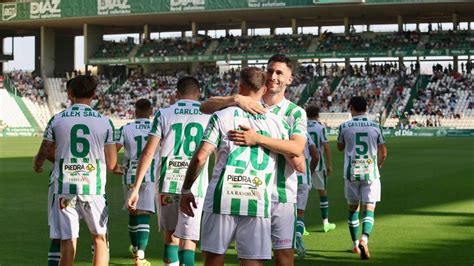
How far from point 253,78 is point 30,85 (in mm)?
70362

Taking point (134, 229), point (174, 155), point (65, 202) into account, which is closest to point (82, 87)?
point (65, 202)

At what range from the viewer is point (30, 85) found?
74375mm

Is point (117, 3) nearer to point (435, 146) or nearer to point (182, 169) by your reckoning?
point (435, 146)

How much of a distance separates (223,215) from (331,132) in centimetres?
5032

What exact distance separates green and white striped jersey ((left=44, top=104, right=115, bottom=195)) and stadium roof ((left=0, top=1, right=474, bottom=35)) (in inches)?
2200

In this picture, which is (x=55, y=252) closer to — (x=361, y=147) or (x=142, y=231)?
(x=142, y=231)

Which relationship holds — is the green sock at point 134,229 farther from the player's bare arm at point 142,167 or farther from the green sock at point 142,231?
the player's bare arm at point 142,167

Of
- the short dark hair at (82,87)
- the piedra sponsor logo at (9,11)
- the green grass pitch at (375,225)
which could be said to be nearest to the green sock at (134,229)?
the green grass pitch at (375,225)

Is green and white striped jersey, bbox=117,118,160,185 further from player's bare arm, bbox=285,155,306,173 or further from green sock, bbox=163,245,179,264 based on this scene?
player's bare arm, bbox=285,155,306,173

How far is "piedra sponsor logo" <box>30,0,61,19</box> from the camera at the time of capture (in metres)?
71.9

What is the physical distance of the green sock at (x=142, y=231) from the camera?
1043 cm

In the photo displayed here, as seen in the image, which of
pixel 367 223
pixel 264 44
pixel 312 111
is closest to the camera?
pixel 367 223

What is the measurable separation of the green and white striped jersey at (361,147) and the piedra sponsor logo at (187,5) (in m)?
55.6

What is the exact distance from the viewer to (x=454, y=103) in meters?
59.6
